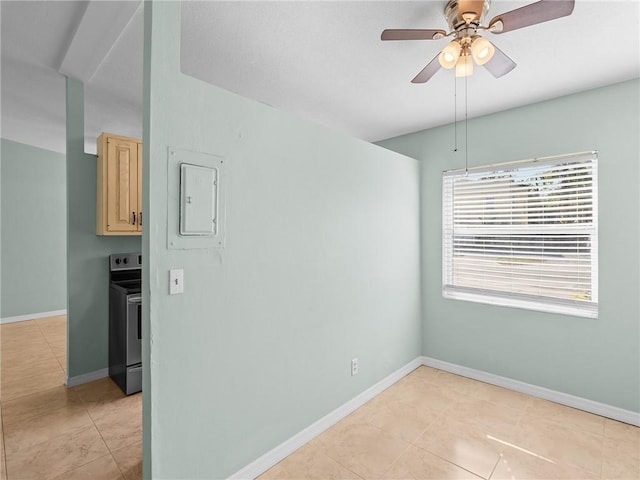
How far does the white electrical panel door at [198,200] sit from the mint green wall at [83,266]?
2163 millimetres

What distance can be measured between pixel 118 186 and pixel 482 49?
10.3 feet

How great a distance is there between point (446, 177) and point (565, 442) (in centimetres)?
245

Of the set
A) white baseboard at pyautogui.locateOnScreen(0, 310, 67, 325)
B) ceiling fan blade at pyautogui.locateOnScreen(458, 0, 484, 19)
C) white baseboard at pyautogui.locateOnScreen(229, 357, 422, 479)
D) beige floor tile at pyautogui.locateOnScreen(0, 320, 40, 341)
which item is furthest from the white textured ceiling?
white baseboard at pyautogui.locateOnScreen(0, 310, 67, 325)

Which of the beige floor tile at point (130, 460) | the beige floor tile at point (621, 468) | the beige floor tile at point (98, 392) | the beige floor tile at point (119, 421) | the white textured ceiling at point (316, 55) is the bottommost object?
the beige floor tile at point (621, 468)

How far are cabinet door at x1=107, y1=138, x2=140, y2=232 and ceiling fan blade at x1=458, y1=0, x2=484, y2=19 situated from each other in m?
2.99

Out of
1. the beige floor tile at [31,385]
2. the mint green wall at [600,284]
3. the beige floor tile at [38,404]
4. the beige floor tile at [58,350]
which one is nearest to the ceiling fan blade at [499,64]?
the mint green wall at [600,284]

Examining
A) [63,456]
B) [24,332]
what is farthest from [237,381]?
[24,332]

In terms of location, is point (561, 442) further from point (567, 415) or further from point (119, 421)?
point (119, 421)

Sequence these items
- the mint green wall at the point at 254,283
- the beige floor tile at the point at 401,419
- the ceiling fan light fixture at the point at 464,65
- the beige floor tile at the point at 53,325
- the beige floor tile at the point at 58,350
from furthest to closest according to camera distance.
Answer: the beige floor tile at the point at 53,325 → the beige floor tile at the point at 58,350 → the beige floor tile at the point at 401,419 → the ceiling fan light fixture at the point at 464,65 → the mint green wall at the point at 254,283

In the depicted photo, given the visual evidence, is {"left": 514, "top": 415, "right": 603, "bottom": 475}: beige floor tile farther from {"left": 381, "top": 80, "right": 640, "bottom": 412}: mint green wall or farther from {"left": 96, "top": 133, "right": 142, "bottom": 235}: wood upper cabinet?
{"left": 96, "top": 133, "right": 142, "bottom": 235}: wood upper cabinet

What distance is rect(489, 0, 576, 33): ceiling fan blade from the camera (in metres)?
1.36

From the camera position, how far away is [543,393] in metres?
2.91

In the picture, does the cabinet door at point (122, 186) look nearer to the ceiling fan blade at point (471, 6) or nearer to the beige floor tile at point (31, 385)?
the beige floor tile at point (31, 385)

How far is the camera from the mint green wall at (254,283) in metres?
1.52
